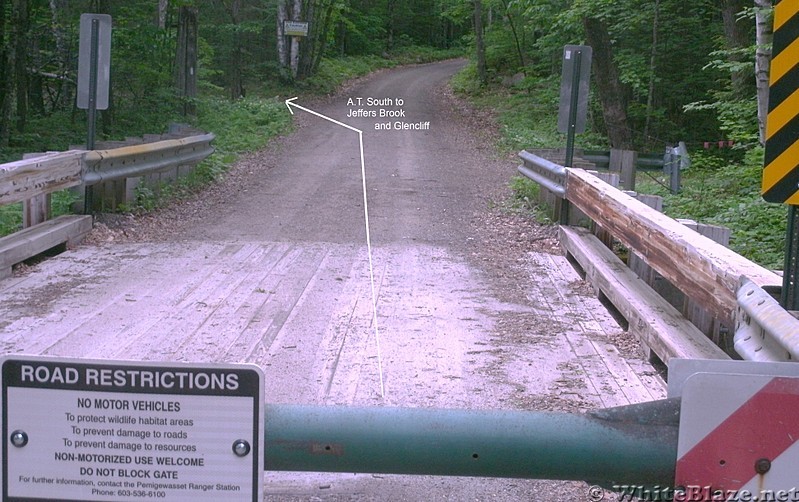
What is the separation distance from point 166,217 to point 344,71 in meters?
34.3

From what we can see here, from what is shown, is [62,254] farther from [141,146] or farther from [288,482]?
[288,482]

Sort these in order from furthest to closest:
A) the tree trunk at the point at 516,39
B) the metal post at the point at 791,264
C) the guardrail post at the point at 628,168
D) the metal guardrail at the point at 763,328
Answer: the tree trunk at the point at 516,39 → the guardrail post at the point at 628,168 → the metal post at the point at 791,264 → the metal guardrail at the point at 763,328

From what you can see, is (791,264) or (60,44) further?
(60,44)

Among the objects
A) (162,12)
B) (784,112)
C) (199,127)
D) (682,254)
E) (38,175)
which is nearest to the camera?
(784,112)

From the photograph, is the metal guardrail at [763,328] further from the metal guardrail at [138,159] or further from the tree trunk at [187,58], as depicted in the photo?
the tree trunk at [187,58]

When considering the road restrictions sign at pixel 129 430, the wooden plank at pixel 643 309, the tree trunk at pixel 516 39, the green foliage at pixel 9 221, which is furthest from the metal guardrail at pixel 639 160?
the tree trunk at pixel 516 39

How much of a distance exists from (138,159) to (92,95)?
1.30 meters

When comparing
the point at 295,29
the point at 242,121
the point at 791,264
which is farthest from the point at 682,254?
the point at 295,29

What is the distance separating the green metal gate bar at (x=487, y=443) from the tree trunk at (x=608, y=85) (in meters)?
22.9

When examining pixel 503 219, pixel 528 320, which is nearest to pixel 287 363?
pixel 528 320

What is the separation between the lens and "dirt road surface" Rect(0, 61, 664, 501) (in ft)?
18.8

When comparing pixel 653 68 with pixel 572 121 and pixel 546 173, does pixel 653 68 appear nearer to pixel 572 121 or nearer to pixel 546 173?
pixel 546 173

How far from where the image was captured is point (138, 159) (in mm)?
12258

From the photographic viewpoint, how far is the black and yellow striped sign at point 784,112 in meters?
3.54
